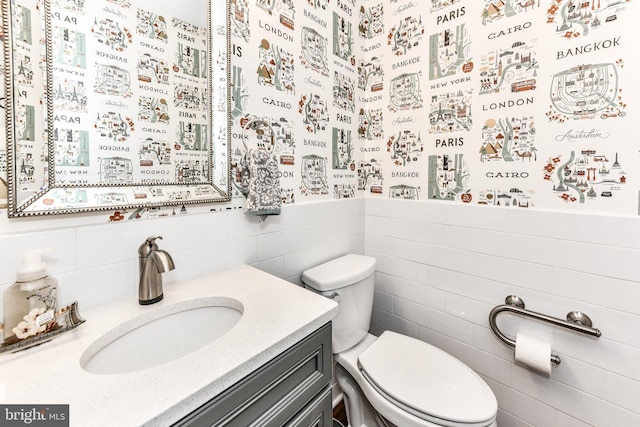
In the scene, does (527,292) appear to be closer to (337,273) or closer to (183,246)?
(337,273)

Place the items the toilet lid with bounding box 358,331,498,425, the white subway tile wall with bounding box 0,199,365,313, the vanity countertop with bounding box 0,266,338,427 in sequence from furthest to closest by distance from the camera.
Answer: the toilet lid with bounding box 358,331,498,425 → the white subway tile wall with bounding box 0,199,365,313 → the vanity countertop with bounding box 0,266,338,427

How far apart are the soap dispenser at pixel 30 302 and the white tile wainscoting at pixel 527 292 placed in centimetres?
133

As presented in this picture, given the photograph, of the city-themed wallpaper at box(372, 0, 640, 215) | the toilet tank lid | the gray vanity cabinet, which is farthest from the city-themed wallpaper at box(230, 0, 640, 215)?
the gray vanity cabinet

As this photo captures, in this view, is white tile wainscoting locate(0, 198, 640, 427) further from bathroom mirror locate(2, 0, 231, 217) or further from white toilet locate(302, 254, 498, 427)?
white toilet locate(302, 254, 498, 427)

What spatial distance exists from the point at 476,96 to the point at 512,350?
106cm

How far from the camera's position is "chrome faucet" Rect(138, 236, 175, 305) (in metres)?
0.72

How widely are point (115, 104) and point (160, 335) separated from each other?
2.10 feet

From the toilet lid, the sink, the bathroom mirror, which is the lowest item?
the toilet lid

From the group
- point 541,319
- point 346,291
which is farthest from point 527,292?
point 346,291

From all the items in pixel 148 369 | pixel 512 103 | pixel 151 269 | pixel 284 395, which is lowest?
pixel 284 395

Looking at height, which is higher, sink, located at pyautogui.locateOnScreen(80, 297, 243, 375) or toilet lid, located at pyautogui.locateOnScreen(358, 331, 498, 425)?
sink, located at pyautogui.locateOnScreen(80, 297, 243, 375)

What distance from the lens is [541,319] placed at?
1.02 meters

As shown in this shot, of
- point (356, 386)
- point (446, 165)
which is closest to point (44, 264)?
point (356, 386)

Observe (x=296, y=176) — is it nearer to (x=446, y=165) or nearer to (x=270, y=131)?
(x=270, y=131)
